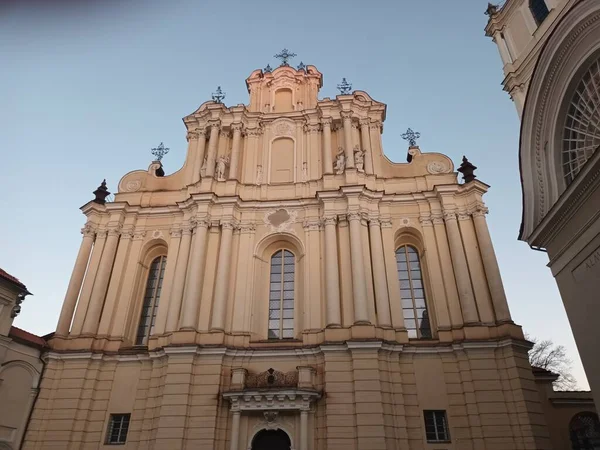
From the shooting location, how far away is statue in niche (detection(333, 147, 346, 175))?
21.7m

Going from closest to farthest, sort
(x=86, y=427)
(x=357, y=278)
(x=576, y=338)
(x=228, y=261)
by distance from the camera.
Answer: (x=576, y=338) → (x=86, y=427) → (x=357, y=278) → (x=228, y=261)

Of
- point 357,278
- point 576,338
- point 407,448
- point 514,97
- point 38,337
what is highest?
point 514,97

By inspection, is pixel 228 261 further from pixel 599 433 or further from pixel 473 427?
pixel 599 433

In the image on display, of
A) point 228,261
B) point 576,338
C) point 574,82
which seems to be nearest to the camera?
Result: point 576,338

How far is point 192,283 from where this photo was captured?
742 inches

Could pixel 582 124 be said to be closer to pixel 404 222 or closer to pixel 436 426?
pixel 404 222

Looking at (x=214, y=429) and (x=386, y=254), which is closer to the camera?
(x=214, y=429)

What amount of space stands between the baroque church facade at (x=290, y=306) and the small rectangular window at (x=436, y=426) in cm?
7

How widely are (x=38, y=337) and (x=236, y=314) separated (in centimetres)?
811

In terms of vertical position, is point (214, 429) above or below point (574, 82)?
below

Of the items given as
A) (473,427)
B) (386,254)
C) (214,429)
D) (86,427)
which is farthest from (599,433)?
(86,427)

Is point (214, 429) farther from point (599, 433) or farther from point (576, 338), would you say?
point (599, 433)

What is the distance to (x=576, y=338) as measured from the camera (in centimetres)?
995

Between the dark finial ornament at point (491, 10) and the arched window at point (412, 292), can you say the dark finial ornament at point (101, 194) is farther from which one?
the dark finial ornament at point (491, 10)
